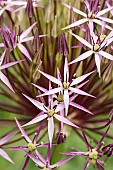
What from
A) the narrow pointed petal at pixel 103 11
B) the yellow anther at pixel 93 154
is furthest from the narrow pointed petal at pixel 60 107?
the narrow pointed petal at pixel 103 11

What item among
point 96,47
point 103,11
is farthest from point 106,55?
point 103,11

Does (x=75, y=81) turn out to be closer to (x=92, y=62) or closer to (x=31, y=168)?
(x=92, y=62)

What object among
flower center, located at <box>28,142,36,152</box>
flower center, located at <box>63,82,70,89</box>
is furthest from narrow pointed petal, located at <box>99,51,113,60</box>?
flower center, located at <box>28,142,36,152</box>

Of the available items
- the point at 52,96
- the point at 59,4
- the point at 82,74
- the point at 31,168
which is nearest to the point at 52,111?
the point at 52,96

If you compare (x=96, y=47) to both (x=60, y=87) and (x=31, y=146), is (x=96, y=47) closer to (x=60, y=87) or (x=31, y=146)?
(x=60, y=87)

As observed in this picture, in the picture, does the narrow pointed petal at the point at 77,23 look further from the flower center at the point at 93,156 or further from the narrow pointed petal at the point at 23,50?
the flower center at the point at 93,156

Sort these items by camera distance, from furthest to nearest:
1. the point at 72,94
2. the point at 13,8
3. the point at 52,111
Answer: the point at 13,8 < the point at 72,94 < the point at 52,111

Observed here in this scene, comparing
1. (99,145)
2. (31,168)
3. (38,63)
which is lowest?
(31,168)

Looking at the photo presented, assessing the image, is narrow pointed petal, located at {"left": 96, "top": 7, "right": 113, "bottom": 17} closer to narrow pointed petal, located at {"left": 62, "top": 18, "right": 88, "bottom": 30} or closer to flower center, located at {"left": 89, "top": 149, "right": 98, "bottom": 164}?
narrow pointed petal, located at {"left": 62, "top": 18, "right": 88, "bottom": 30}
